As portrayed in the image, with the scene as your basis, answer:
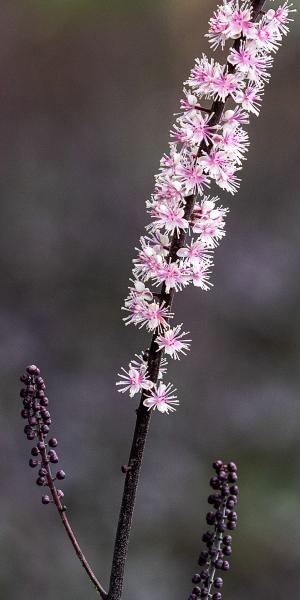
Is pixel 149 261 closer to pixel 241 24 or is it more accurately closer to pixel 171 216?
pixel 171 216

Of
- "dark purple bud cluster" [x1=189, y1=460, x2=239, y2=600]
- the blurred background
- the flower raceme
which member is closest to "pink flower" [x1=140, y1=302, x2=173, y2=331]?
the flower raceme

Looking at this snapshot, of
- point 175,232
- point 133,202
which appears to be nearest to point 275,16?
point 175,232

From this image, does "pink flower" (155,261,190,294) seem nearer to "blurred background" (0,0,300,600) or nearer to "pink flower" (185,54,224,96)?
"pink flower" (185,54,224,96)

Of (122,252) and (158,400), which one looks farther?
(122,252)

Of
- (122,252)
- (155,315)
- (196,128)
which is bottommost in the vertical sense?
(155,315)

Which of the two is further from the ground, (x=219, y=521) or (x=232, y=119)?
(x=232, y=119)

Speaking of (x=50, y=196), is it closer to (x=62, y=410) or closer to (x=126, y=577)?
(x=62, y=410)

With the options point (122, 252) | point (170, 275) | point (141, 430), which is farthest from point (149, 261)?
point (122, 252)
